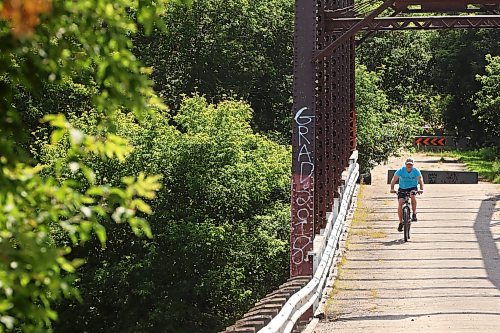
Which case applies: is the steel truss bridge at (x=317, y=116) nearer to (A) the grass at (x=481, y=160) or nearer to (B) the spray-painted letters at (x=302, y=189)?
(B) the spray-painted letters at (x=302, y=189)

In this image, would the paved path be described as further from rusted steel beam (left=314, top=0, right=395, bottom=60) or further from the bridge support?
rusted steel beam (left=314, top=0, right=395, bottom=60)

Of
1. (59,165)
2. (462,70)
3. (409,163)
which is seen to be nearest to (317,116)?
(409,163)

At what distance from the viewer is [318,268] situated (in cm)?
1441

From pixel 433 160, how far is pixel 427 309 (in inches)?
1599

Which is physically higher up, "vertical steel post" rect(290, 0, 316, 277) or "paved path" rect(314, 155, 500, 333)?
"vertical steel post" rect(290, 0, 316, 277)

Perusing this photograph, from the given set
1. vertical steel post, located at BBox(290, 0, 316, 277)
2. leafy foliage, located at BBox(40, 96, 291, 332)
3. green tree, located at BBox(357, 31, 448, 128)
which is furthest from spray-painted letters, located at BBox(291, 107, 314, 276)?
green tree, located at BBox(357, 31, 448, 128)

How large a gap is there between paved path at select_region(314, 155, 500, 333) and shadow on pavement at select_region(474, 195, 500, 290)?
17 mm

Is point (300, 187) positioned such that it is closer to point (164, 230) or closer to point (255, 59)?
point (164, 230)

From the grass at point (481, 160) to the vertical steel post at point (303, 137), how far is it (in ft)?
65.8

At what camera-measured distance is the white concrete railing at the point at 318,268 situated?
1022 centimetres

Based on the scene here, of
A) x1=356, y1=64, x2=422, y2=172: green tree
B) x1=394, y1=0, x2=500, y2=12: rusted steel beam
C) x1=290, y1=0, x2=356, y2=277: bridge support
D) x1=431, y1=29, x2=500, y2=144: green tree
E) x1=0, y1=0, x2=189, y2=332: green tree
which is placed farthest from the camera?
x1=431, y1=29, x2=500, y2=144: green tree

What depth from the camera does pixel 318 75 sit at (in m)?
17.8

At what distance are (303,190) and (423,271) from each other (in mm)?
2252

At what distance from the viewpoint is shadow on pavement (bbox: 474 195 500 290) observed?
16.8 m
